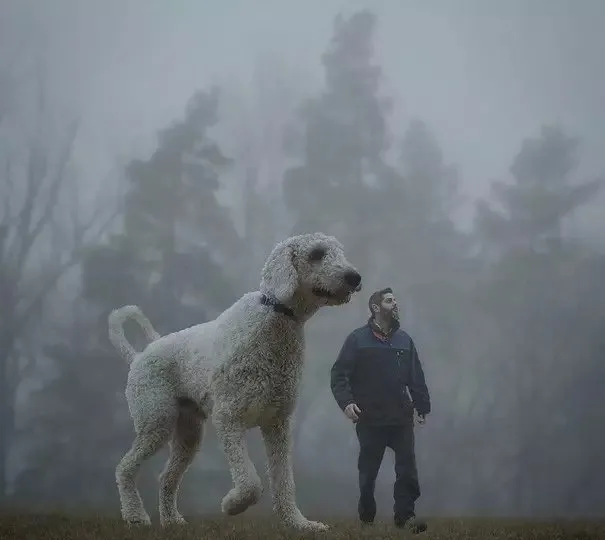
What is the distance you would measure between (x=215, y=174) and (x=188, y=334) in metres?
3.79

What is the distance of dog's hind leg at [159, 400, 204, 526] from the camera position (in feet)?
13.1

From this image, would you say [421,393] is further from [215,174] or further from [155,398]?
[215,174]

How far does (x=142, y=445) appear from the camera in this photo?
3869 mm

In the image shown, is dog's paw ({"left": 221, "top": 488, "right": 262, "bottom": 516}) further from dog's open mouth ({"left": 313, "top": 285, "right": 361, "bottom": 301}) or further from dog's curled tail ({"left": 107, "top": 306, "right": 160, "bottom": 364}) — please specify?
dog's curled tail ({"left": 107, "top": 306, "right": 160, "bottom": 364})

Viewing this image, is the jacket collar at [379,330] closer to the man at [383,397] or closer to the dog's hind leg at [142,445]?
the man at [383,397]

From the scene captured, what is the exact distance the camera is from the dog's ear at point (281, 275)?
11.0 feet

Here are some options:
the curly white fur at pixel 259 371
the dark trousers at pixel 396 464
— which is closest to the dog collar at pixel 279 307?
the curly white fur at pixel 259 371

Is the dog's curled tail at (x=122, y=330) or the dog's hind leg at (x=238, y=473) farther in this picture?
the dog's curled tail at (x=122, y=330)

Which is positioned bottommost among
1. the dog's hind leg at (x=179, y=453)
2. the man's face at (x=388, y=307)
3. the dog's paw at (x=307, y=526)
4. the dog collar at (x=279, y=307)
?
the dog's paw at (x=307, y=526)

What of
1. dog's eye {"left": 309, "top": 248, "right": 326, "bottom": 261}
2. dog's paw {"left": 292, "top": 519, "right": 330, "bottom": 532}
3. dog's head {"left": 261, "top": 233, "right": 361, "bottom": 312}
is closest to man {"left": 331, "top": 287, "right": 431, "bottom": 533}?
dog's paw {"left": 292, "top": 519, "right": 330, "bottom": 532}

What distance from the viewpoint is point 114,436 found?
6.61 m

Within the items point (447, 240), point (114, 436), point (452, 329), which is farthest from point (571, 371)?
point (114, 436)

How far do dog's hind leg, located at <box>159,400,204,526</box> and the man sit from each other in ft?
2.38

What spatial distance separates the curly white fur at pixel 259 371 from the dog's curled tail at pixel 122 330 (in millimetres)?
452
